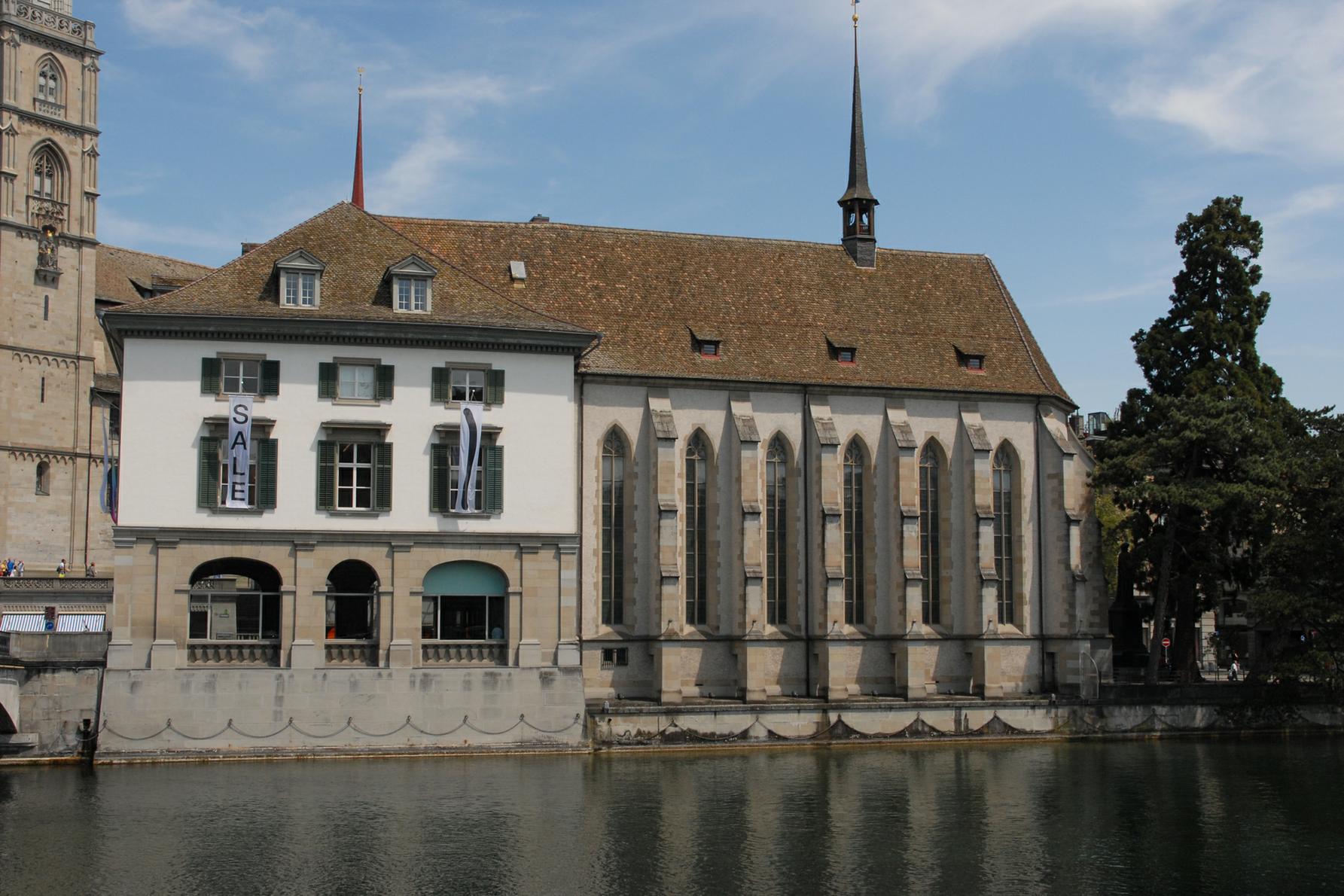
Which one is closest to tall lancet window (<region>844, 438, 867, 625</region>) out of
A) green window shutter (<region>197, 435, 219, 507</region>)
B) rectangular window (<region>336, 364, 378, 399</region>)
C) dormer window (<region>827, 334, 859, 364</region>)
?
dormer window (<region>827, 334, 859, 364</region>)

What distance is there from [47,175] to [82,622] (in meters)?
42.2

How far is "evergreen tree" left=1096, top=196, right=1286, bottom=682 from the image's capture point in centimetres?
6019

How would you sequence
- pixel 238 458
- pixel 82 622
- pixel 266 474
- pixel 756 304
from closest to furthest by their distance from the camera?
pixel 238 458, pixel 266 474, pixel 82 622, pixel 756 304

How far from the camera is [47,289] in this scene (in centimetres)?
8619

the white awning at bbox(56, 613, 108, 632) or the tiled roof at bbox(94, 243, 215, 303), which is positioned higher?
the tiled roof at bbox(94, 243, 215, 303)

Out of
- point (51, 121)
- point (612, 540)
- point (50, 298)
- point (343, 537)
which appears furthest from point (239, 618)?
point (51, 121)

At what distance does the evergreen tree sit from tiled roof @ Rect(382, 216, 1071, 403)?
4718mm

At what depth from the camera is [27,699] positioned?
1889 inches

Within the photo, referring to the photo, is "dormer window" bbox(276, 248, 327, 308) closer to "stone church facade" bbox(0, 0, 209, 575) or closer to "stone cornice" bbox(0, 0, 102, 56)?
"stone church facade" bbox(0, 0, 209, 575)

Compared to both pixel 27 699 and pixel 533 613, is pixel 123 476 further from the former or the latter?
pixel 533 613

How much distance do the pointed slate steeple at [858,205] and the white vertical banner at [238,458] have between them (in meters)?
29.6

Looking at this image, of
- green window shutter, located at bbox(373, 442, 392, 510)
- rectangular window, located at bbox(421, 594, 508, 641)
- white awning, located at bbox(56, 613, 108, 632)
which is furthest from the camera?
white awning, located at bbox(56, 613, 108, 632)

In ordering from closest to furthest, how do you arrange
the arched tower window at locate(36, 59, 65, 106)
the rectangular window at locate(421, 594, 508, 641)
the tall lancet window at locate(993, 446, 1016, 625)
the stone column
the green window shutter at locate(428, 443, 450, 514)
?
the green window shutter at locate(428, 443, 450, 514)
the rectangular window at locate(421, 594, 508, 641)
the stone column
the tall lancet window at locate(993, 446, 1016, 625)
the arched tower window at locate(36, 59, 65, 106)

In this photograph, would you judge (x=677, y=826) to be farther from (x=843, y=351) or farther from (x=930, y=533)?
(x=843, y=351)
